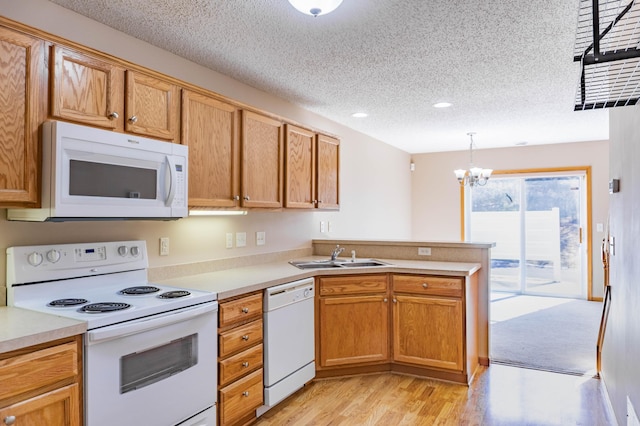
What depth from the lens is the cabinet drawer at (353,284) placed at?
10.7 feet

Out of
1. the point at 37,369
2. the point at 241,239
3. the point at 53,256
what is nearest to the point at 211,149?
the point at 241,239

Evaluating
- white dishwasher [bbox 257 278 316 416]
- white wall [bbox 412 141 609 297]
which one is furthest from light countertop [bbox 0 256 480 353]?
white wall [bbox 412 141 609 297]

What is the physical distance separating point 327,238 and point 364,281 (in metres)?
1.38

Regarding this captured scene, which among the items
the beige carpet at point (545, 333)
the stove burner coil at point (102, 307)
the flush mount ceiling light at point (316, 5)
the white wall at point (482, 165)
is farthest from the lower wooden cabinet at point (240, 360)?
the white wall at point (482, 165)

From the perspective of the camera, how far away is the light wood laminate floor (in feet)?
8.82

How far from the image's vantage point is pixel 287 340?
289 cm

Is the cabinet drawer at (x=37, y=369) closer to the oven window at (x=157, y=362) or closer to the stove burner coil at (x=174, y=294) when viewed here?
the oven window at (x=157, y=362)

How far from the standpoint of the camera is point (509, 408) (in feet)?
9.31

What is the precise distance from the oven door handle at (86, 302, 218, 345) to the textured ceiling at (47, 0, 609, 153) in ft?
5.10

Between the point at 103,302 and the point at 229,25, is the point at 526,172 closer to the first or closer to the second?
the point at 229,25

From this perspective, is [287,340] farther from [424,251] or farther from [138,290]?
[424,251]

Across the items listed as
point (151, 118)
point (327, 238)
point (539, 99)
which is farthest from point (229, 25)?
point (539, 99)

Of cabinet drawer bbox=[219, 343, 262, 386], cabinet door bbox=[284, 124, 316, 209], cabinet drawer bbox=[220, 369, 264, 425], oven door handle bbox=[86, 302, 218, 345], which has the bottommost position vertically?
cabinet drawer bbox=[220, 369, 264, 425]

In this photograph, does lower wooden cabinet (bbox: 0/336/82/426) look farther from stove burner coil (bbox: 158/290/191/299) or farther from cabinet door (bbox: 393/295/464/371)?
cabinet door (bbox: 393/295/464/371)
